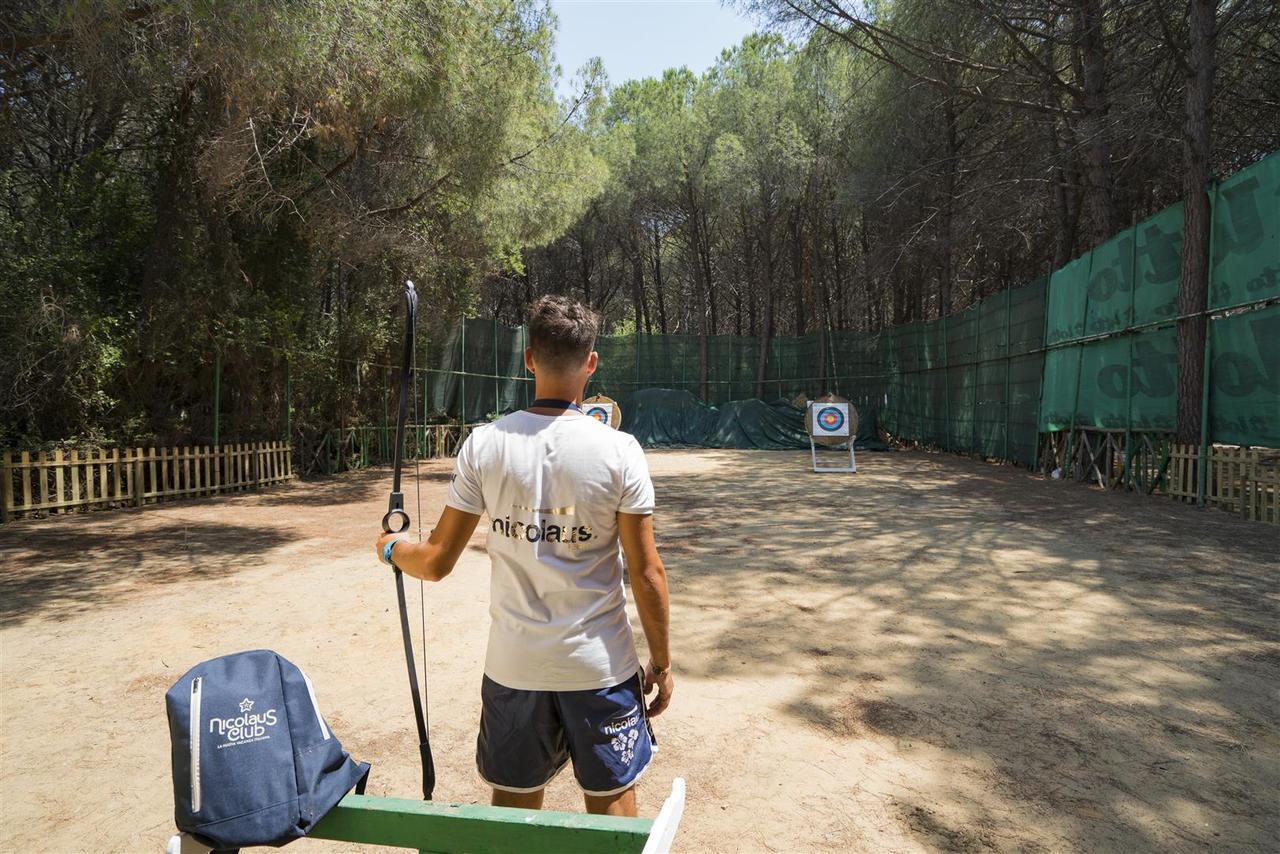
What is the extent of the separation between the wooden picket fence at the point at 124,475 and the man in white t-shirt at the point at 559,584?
8.90m

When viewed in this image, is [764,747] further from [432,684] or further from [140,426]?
[140,426]

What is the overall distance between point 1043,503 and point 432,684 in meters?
8.02

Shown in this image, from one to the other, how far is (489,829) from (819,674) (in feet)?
9.04

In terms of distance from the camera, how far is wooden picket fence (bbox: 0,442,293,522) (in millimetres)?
8320

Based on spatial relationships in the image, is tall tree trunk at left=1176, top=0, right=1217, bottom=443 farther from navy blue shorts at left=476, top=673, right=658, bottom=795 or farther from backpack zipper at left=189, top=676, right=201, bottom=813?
backpack zipper at left=189, top=676, right=201, bottom=813

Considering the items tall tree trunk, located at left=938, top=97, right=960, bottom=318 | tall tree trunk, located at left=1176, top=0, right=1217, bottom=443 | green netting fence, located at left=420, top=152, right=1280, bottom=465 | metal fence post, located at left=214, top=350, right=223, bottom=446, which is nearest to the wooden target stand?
green netting fence, located at left=420, top=152, right=1280, bottom=465

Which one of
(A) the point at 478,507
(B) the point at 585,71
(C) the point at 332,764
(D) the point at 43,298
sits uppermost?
(B) the point at 585,71

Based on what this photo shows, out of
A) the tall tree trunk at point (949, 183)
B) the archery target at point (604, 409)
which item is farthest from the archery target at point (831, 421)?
the tall tree trunk at point (949, 183)

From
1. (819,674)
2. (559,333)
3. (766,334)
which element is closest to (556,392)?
(559,333)

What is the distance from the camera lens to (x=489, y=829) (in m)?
1.21

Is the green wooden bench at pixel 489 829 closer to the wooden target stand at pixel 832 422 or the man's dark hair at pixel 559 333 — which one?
the man's dark hair at pixel 559 333

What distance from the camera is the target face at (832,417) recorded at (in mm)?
15073

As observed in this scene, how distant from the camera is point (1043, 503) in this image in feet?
29.7

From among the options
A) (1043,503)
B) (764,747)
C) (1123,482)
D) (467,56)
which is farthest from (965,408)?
(764,747)
